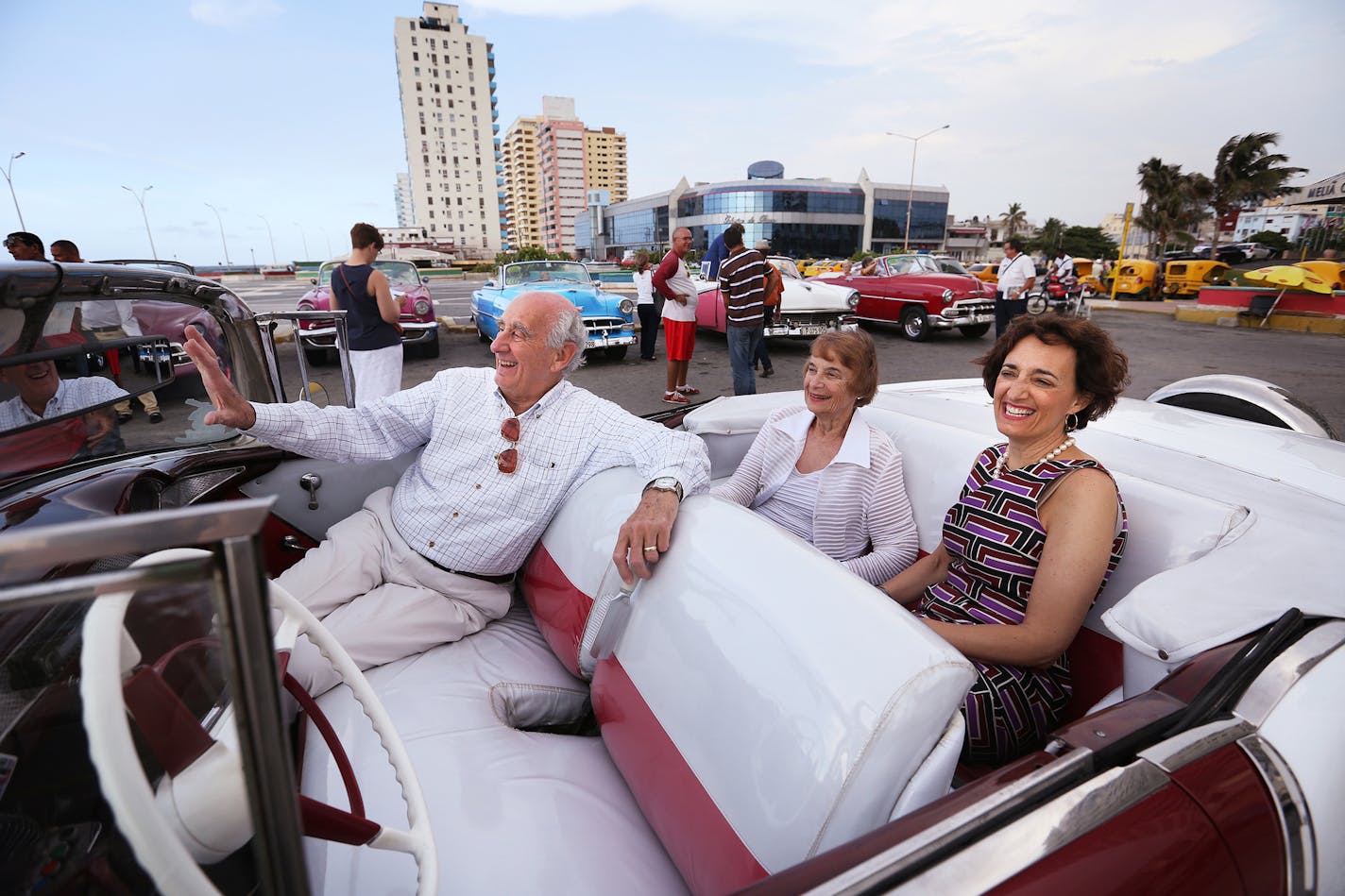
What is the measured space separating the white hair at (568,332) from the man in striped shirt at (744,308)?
12.5 ft

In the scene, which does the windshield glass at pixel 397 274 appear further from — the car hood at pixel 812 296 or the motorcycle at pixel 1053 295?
the motorcycle at pixel 1053 295

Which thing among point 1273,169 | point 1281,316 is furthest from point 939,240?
point 1281,316

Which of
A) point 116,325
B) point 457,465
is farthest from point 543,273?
point 116,325

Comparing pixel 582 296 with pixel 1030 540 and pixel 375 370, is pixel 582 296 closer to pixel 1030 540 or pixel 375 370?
pixel 375 370

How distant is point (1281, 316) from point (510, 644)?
57.2 ft

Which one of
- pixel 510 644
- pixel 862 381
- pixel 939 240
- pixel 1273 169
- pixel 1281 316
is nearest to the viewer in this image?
pixel 510 644

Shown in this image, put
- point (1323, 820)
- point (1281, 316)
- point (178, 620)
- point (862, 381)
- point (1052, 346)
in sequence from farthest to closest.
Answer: point (1281, 316) → point (862, 381) → point (1052, 346) → point (1323, 820) → point (178, 620)

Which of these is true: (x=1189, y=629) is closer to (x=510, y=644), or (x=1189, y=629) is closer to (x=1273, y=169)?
(x=510, y=644)

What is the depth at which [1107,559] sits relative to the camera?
4.77ft

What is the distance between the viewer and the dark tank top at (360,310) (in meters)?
4.67

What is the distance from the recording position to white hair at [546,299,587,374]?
88.2 inches

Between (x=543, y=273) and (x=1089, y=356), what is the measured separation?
8796 millimetres

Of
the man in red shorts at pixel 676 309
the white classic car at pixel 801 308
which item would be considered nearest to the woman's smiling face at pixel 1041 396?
the man in red shorts at pixel 676 309

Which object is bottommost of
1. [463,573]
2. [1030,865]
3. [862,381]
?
[463,573]
